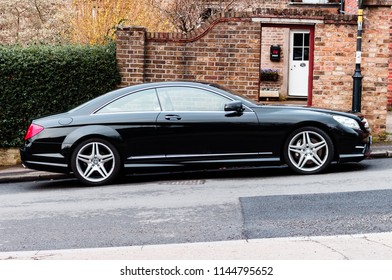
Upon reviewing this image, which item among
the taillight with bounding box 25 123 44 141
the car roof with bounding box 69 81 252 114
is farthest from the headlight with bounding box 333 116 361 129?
the taillight with bounding box 25 123 44 141

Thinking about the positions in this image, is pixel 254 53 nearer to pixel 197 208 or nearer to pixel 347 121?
pixel 347 121

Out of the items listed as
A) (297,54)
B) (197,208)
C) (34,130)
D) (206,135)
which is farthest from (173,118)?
(297,54)

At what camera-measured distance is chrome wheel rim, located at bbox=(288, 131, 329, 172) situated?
9391 mm

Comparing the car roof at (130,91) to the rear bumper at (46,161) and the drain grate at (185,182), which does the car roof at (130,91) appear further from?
the drain grate at (185,182)

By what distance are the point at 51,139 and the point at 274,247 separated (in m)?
4.83

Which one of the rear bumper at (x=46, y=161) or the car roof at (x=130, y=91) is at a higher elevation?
the car roof at (x=130, y=91)

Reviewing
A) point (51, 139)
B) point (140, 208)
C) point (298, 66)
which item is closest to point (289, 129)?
point (140, 208)

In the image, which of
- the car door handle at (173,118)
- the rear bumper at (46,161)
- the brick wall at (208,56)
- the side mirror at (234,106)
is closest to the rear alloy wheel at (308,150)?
the side mirror at (234,106)

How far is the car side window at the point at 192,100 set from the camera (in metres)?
9.54

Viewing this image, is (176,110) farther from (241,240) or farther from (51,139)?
(241,240)

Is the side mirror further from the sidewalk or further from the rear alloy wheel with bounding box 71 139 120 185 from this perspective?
the sidewalk

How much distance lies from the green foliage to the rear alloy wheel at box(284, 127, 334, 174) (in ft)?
16.0

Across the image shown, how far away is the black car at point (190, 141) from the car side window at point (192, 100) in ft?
0.29

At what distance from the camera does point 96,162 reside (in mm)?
9430
